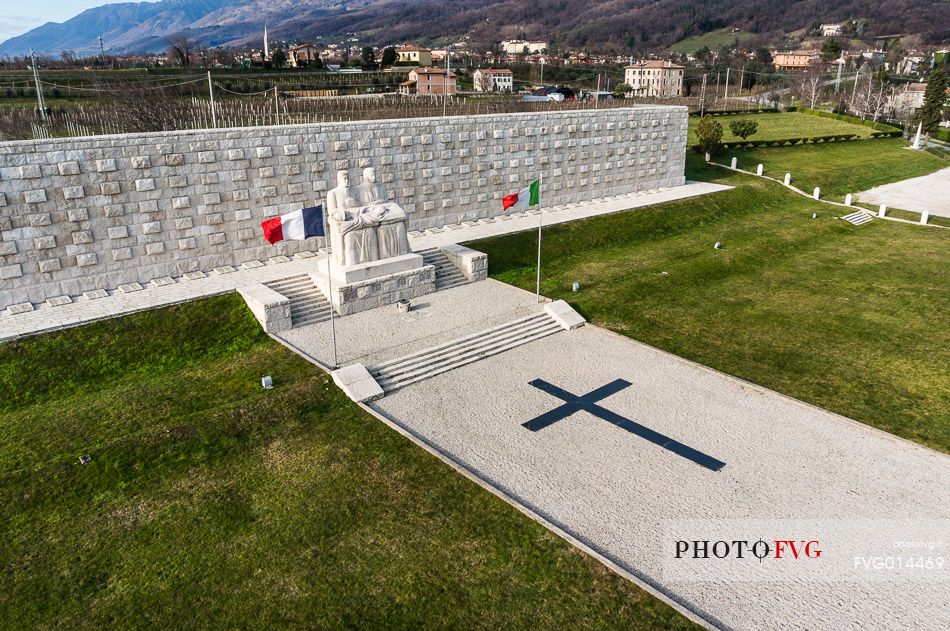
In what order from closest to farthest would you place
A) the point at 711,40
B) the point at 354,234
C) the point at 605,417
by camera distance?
the point at 605,417 → the point at 354,234 → the point at 711,40

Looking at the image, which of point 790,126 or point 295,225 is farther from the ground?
point 790,126

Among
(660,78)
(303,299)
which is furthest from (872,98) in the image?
(303,299)

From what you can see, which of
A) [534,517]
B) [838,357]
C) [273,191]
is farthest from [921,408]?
[273,191]

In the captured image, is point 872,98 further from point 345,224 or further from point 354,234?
point 345,224

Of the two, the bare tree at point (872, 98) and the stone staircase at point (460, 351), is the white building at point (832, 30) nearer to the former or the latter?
the bare tree at point (872, 98)

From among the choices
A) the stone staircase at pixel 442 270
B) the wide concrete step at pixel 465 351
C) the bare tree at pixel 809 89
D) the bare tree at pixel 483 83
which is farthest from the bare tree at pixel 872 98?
the wide concrete step at pixel 465 351

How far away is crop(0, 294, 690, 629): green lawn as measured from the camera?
9148 millimetres

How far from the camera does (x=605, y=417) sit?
14297 millimetres

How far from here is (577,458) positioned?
12.8 m

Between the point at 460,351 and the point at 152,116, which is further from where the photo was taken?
the point at 152,116

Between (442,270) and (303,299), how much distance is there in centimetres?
501

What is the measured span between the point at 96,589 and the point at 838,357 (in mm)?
17636

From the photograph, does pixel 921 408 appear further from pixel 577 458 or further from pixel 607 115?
pixel 607 115

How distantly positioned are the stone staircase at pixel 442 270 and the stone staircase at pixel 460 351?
3.51 m
